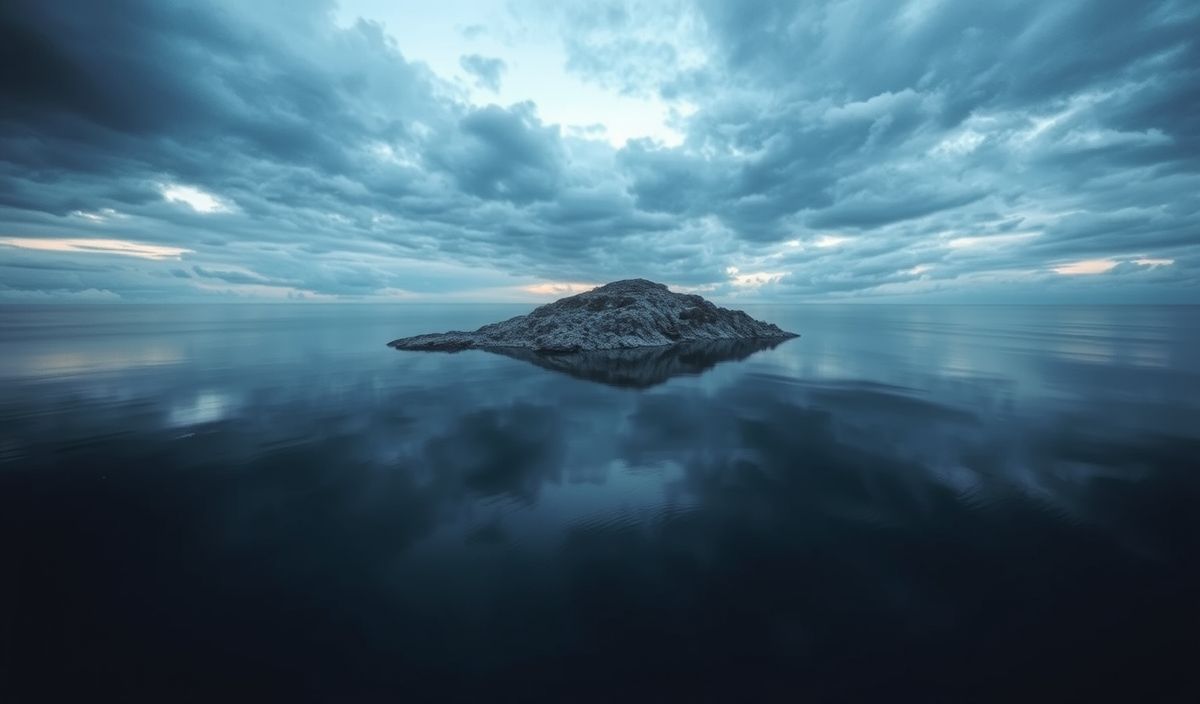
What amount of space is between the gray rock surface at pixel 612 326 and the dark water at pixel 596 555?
1103 inches

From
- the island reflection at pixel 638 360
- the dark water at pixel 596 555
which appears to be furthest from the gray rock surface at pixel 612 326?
the dark water at pixel 596 555

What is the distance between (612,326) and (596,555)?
4327 cm

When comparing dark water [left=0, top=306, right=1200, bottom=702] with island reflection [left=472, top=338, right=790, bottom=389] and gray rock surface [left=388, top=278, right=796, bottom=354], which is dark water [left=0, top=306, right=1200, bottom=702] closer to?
island reflection [left=472, top=338, right=790, bottom=389]

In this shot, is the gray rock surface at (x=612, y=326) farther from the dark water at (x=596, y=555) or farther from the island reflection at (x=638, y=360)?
the dark water at (x=596, y=555)

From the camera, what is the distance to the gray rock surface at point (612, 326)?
2025 inches

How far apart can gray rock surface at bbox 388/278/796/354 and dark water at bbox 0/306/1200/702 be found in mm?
28025

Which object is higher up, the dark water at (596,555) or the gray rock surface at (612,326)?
the gray rock surface at (612,326)

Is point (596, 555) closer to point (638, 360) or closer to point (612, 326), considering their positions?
point (638, 360)

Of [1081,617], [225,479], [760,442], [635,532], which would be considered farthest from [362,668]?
[760,442]

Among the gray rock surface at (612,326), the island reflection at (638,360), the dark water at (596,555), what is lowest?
the dark water at (596,555)

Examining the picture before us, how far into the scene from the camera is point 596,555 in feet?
34.9

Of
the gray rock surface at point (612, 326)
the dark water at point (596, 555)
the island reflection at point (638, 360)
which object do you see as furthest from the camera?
the gray rock surface at point (612, 326)

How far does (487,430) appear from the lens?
2128 centimetres

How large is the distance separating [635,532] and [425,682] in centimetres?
588
